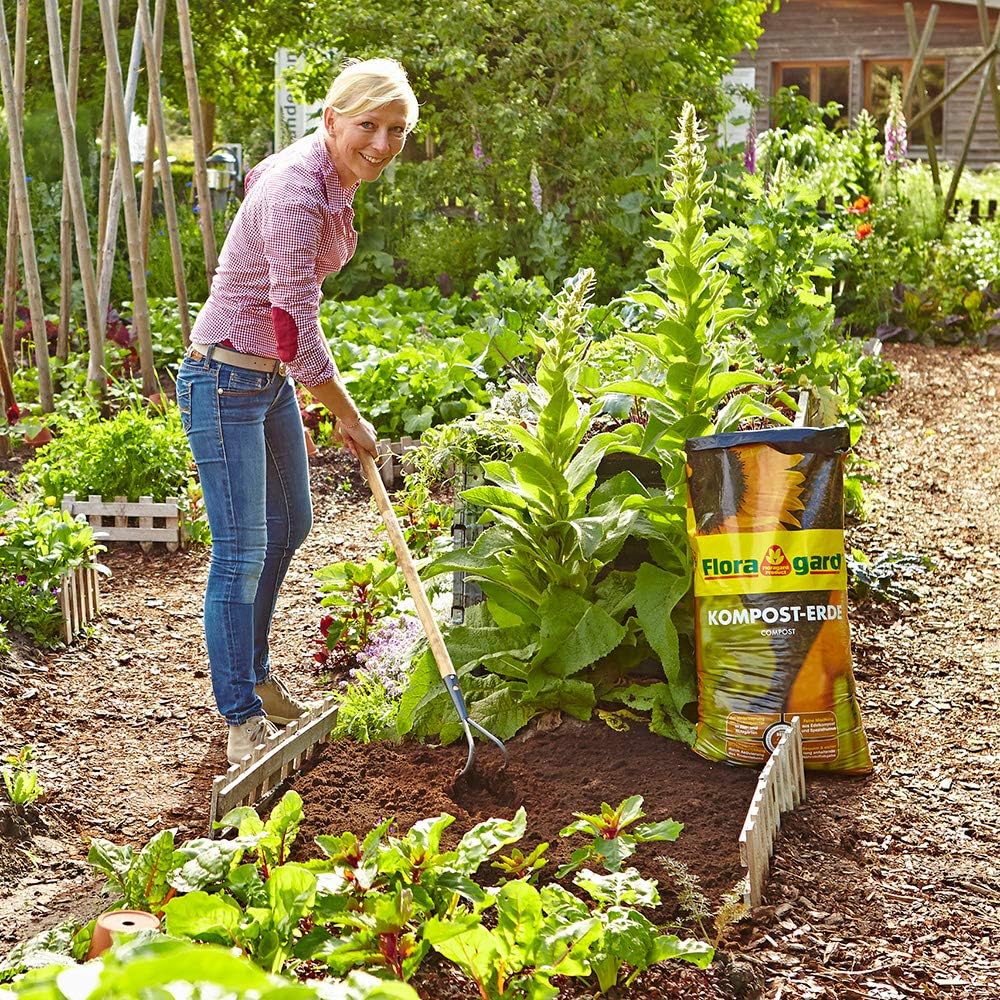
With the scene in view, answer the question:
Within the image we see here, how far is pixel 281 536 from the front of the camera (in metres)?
3.52

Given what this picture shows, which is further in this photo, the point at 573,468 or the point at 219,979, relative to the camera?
the point at 573,468

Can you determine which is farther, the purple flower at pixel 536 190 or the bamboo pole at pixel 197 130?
the purple flower at pixel 536 190

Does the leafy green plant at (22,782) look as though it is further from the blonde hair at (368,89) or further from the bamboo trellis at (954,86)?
the bamboo trellis at (954,86)

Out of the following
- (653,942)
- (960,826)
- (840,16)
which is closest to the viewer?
(653,942)

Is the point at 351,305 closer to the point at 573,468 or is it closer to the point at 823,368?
the point at 823,368

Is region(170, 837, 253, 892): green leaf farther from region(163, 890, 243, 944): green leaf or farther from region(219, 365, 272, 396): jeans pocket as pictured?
region(219, 365, 272, 396): jeans pocket

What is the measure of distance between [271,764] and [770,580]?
120 cm

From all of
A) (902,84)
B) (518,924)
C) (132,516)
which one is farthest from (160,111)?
(902,84)

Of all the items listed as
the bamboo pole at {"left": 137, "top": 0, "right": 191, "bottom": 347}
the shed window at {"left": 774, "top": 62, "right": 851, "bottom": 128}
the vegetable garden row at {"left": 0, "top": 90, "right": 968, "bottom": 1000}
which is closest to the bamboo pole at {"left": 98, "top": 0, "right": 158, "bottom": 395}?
the bamboo pole at {"left": 137, "top": 0, "right": 191, "bottom": 347}

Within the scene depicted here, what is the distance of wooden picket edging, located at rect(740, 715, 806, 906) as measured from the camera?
97.8 inches

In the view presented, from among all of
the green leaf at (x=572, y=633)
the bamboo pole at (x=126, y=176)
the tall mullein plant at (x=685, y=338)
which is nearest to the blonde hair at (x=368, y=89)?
the tall mullein plant at (x=685, y=338)

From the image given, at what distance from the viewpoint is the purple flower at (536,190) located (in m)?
9.56

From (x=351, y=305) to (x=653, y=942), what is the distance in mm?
6681

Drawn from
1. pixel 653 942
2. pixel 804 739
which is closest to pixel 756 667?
pixel 804 739
